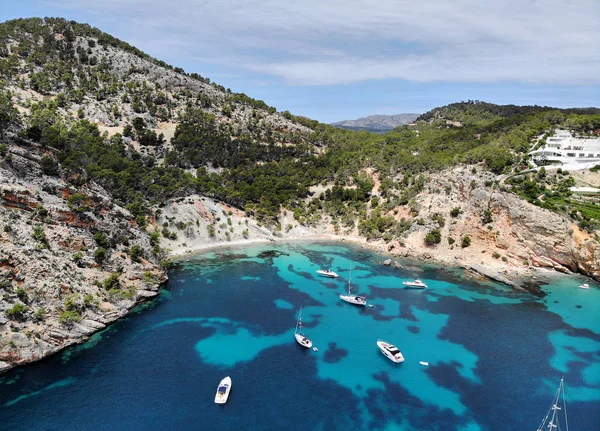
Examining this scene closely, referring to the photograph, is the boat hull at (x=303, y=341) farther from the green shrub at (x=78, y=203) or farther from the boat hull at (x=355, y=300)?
the green shrub at (x=78, y=203)

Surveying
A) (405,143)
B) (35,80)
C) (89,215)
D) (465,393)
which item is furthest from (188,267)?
(405,143)

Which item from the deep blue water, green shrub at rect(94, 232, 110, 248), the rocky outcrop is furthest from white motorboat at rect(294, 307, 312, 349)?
the rocky outcrop

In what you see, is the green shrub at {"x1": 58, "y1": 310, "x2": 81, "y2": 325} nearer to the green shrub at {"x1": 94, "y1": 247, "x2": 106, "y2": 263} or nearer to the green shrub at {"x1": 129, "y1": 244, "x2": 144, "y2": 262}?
the green shrub at {"x1": 94, "y1": 247, "x2": 106, "y2": 263}

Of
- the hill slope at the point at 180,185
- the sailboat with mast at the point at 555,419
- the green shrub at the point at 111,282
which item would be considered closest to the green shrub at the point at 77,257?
the hill slope at the point at 180,185

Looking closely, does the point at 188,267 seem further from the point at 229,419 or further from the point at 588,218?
the point at 588,218

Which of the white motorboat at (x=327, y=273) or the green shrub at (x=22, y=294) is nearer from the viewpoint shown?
the green shrub at (x=22, y=294)

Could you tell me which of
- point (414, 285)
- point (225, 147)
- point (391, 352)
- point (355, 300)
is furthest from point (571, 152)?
point (225, 147)

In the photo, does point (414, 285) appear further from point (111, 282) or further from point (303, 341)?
point (111, 282)
